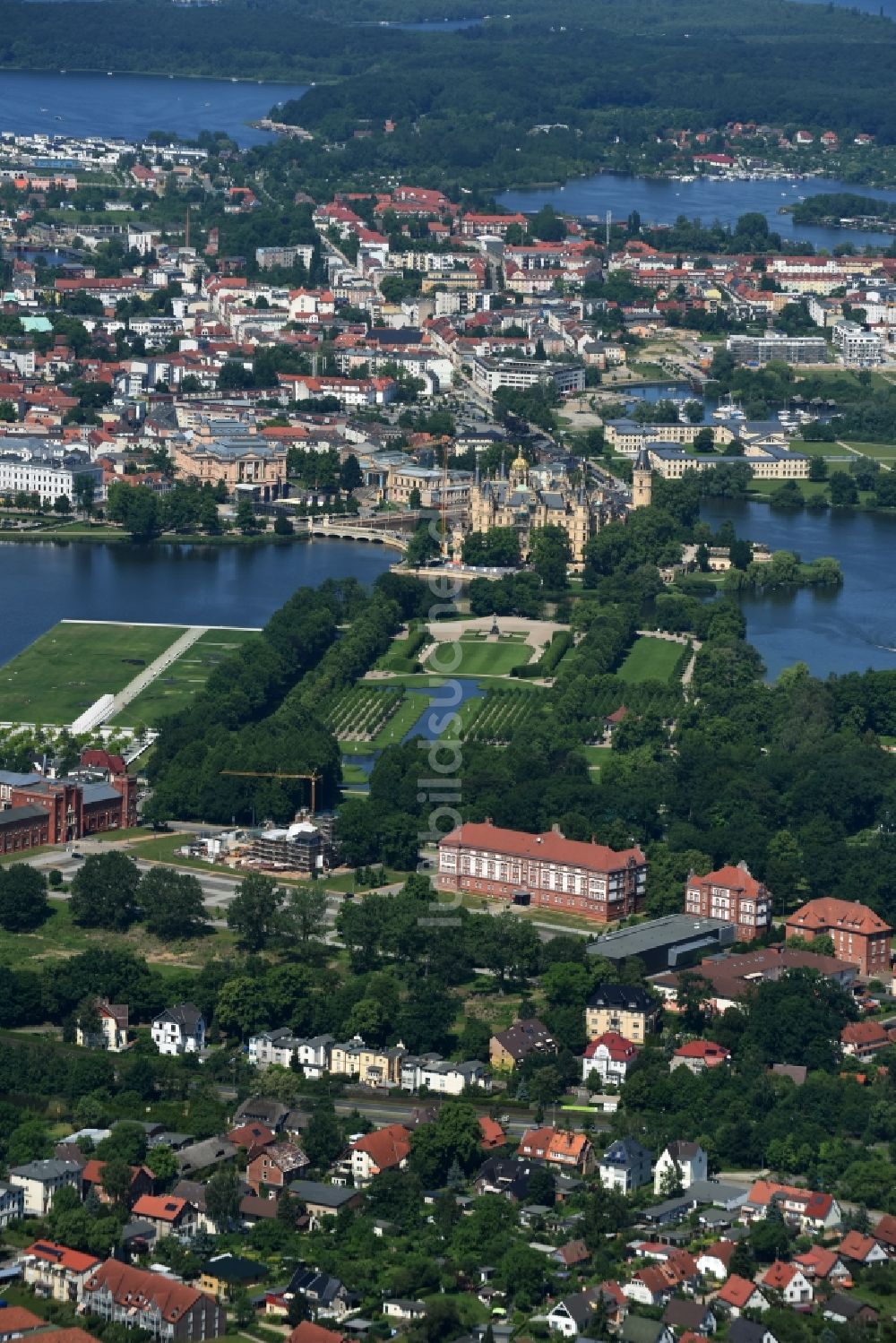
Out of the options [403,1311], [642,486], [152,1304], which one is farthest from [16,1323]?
[642,486]

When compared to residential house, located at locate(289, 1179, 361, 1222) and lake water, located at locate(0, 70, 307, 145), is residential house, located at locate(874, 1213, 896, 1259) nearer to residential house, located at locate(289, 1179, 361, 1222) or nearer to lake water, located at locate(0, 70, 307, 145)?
residential house, located at locate(289, 1179, 361, 1222)

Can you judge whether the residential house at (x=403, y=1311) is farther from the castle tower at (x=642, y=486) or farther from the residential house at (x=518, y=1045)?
the castle tower at (x=642, y=486)

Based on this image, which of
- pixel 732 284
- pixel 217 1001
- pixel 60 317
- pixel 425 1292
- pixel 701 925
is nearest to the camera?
pixel 425 1292

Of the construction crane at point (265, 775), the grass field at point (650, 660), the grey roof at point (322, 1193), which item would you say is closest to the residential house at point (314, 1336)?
the grey roof at point (322, 1193)

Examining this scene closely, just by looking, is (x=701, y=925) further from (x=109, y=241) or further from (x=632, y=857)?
(x=109, y=241)

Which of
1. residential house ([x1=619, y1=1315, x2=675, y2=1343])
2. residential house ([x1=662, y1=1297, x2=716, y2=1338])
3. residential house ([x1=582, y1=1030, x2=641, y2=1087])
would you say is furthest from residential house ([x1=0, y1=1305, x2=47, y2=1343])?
residential house ([x1=582, y1=1030, x2=641, y2=1087])

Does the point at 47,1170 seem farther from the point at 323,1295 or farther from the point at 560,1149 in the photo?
the point at 560,1149

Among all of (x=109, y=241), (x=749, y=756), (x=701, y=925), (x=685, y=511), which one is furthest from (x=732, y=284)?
(x=701, y=925)

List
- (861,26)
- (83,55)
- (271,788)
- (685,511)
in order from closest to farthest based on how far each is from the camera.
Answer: (271,788), (685,511), (83,55), (861,26)
